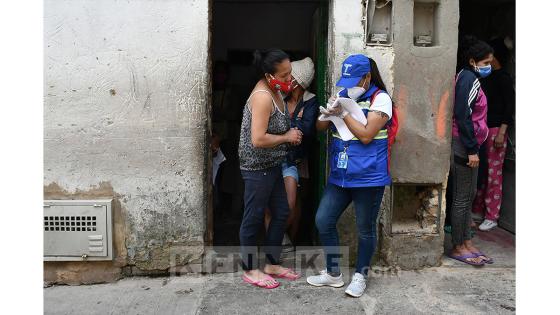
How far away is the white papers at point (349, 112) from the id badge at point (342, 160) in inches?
4.4

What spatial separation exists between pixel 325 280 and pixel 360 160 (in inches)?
40.2

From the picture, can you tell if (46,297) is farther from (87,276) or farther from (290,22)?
(290,22)

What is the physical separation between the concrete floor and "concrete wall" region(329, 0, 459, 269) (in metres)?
0.29

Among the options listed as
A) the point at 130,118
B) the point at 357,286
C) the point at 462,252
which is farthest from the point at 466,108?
the point at 130,118

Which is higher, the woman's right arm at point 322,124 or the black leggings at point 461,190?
the woman's right arm at point 322,124

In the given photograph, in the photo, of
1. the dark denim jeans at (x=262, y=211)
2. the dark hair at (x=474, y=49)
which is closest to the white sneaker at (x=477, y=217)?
the dark hair at (x=474, y=49)

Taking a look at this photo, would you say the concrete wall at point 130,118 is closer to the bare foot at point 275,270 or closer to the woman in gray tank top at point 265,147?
the woman in gray tank top at point 265,147

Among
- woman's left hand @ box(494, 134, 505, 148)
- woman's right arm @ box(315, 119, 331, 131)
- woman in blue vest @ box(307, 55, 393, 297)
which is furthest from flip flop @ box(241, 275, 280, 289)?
woman's left hand @ box(494, 134, 505, 148)

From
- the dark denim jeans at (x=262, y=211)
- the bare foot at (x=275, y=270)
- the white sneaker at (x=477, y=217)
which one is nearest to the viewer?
the dark denim jeans at (x=262, y=211)

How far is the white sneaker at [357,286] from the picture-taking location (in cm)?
395

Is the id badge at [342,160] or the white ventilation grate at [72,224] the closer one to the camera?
the id badge at [342,160]

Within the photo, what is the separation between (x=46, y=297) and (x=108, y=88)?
1.63 m

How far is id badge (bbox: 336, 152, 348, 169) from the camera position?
3.77 metres

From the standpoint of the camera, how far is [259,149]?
3941mm
